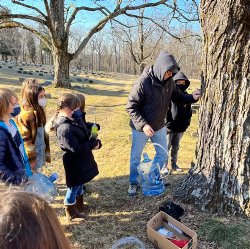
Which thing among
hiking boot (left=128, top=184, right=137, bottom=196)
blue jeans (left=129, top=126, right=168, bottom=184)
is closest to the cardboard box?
hiking boot (left=128, top=184, right=137, bottom=196)

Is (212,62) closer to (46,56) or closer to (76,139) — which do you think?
(76,139)

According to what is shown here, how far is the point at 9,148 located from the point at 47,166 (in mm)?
→ 2603

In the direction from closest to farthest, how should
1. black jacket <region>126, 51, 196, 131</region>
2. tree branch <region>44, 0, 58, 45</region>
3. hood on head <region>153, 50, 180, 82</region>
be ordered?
hood on head <region>153, 50, 180, 82</region> → black jacket <region>126, 51, 196, 131</region> → tree branch <region>44, 0, 58, 45</region>

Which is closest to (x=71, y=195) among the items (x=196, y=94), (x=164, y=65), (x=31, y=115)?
(x=31, y=115)

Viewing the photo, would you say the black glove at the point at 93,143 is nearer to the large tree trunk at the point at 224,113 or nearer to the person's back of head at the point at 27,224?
the large tree trunk at the point at 224,113

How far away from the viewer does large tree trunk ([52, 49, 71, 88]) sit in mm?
15320

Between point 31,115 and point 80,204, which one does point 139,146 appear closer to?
point 80,204

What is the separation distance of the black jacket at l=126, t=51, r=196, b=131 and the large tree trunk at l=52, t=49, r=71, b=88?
1257 cm

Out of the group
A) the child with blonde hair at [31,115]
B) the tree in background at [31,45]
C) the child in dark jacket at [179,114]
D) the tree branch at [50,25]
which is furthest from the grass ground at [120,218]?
the tree in background at [31,45]

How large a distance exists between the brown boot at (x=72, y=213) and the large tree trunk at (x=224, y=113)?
4.25 ft

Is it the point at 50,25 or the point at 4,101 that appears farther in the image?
the point at 50,25

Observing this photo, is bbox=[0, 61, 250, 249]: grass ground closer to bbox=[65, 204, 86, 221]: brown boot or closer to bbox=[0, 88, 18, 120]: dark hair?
bbox=[65, 204, 86, 221]: brown boot

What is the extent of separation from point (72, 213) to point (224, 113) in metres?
1.97

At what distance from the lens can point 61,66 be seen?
15555 millimetres
